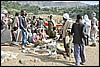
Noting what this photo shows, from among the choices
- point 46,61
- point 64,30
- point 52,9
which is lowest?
point 52,9

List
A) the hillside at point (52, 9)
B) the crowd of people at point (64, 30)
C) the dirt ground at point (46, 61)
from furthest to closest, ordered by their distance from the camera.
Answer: the hillside at point (52, 9)
the dirt ground at point (46, 61)
the crowd of people at point (64, 30)

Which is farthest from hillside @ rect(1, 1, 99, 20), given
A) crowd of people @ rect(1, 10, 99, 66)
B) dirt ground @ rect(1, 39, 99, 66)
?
dirt ground @ rect(1, 39, 99, 66)

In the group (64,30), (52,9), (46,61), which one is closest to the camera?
(46,61)

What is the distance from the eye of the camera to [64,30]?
358 inches

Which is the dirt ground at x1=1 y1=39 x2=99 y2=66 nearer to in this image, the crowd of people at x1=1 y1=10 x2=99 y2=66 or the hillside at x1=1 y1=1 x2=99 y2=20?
Result: the crowd of people at x1=1 y1=10 x2=99 y2=66

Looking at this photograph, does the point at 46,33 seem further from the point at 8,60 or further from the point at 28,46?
the point at 8,60

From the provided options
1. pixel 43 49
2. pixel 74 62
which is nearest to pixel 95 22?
pixel 43 49

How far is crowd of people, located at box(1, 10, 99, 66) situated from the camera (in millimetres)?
8141

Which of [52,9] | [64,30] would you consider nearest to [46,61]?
[64,30]

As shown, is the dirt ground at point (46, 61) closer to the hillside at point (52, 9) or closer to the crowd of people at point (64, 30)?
the crowd of people at point (64, 30)

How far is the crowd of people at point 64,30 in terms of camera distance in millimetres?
8141

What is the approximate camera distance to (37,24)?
44.0 feet

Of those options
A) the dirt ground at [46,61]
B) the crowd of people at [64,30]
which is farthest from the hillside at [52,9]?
the dirt ground at [46,61]

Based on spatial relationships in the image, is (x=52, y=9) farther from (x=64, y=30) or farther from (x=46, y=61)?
(x=46, y=61)
